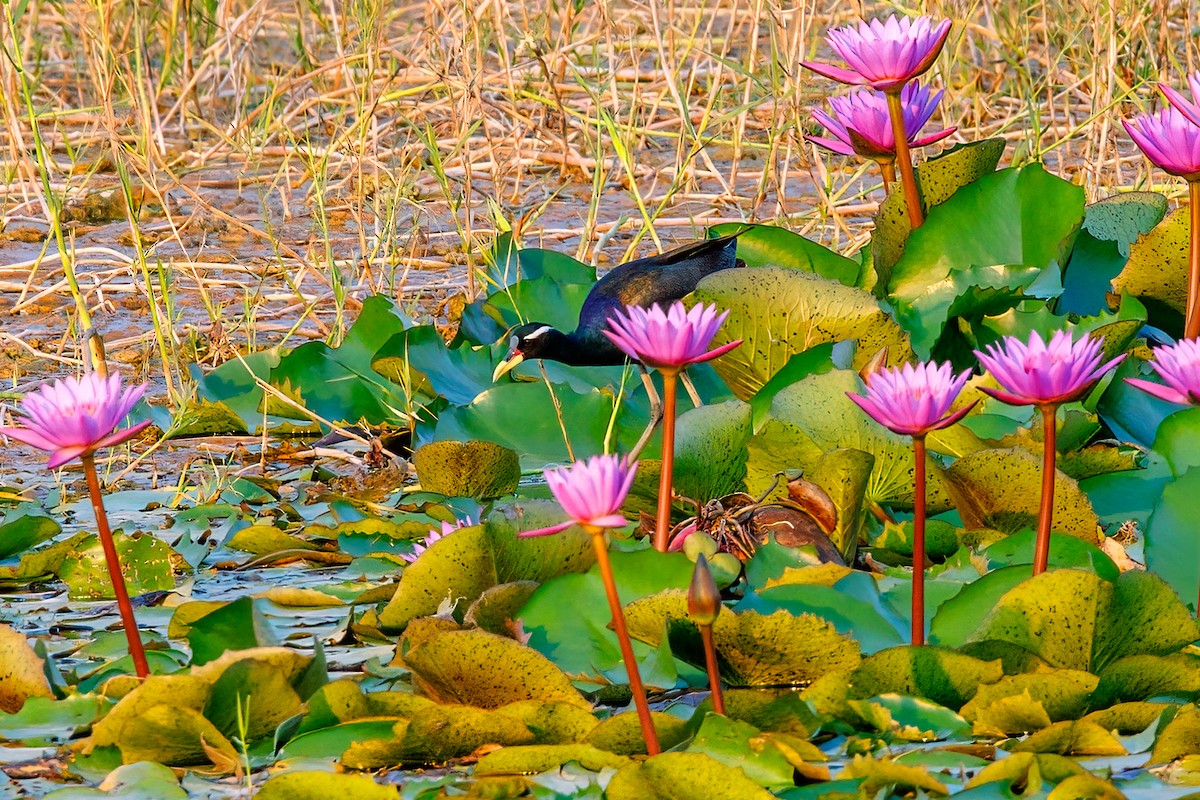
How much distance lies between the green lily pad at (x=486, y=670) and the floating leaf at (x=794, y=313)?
909mm

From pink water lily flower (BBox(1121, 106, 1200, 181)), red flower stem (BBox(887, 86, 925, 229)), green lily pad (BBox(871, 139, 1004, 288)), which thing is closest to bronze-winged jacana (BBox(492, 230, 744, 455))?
green lily pad (BBox(871, 139, 1004, 288))

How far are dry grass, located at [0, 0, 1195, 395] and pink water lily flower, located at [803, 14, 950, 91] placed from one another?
104 centimetres

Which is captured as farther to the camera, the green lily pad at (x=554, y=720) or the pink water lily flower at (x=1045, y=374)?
the green lily pad at (x=554, y=720)

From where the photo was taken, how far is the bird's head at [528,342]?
3.15 m

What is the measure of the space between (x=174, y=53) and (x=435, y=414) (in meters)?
3.53

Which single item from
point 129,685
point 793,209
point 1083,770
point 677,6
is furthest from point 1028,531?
point 677,6

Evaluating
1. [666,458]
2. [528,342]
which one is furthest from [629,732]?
[528,342]

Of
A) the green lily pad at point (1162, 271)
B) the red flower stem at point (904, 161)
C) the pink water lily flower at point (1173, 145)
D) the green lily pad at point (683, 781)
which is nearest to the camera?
the green lily pad at point (683, 781)

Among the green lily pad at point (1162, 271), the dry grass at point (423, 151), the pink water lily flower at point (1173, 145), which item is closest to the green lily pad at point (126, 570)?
the dry grass at point (423, 151)

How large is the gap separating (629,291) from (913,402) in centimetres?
188

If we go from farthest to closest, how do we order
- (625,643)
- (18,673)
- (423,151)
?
(423,151) → (18,673) → (625,643)

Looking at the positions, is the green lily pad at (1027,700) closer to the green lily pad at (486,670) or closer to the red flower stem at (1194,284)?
the green lily pad at (486,670)

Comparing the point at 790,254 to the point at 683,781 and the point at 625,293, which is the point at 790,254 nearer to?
the point at 625,293

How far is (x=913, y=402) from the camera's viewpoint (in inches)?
60.2
